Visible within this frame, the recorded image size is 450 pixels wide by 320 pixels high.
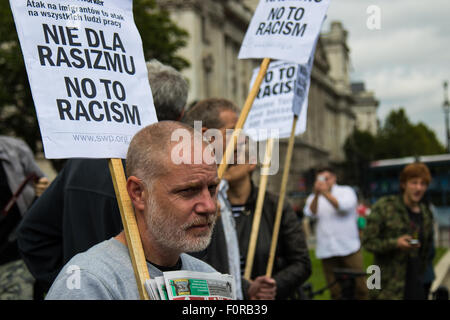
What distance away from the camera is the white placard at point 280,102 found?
3.95 m

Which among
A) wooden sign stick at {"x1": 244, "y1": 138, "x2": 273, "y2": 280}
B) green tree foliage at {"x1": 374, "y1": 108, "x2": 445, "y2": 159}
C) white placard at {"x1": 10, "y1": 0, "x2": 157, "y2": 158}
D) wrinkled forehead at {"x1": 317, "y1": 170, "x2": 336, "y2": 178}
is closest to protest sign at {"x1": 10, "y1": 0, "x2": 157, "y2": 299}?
white placard at {"x1": 10, "y1": 0, "x2": 157, "y2": 158}

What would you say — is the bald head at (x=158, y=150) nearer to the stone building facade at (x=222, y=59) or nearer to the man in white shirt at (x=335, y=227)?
the man in white shirt at (x=335, y=227)

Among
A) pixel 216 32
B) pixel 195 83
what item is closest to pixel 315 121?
pixel 216 32

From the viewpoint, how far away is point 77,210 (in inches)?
105

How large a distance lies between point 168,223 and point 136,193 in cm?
16

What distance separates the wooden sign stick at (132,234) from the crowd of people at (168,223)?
3cm

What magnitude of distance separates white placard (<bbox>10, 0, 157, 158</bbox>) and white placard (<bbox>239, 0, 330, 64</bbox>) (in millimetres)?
1055

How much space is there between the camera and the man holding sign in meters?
1.97

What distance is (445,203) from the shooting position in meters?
24.2

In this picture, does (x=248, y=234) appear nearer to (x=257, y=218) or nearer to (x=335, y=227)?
(x=257, y=218)

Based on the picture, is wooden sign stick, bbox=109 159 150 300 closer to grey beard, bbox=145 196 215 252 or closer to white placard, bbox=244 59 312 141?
grey beard, bbox=145 196 215 252

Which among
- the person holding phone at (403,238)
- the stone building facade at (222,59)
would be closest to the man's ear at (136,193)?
the person holding phone at (403,238)

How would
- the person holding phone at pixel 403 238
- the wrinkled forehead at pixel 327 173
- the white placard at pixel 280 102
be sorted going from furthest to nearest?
the wrinkled forehead at pixel 327 173
the person holding phone at pixel 403 238
the white placard at pixel 280 102
